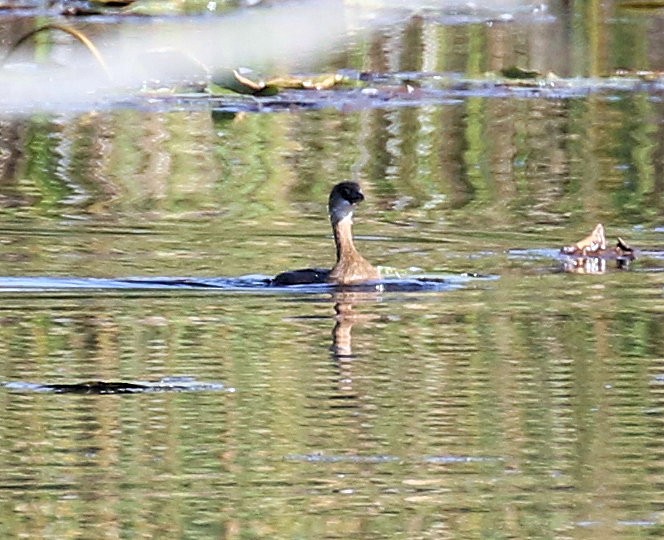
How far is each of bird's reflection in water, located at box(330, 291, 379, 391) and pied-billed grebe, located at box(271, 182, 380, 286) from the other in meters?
0.17

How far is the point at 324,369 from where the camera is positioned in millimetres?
6953

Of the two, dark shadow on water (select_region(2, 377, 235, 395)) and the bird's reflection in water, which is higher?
dark shadow on water (select_region(2, 377, 235, 395))

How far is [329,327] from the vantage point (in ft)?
25.8

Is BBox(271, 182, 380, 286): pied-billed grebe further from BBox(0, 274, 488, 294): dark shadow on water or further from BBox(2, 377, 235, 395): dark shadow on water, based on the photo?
BBox(2, 377, 235, 395): dark shadow on water

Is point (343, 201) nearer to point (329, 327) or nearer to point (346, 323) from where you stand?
point (346, 323)

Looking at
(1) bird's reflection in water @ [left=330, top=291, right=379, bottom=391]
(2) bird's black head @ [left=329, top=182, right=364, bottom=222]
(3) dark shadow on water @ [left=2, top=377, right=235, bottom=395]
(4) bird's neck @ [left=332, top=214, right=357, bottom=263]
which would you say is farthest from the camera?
(2) bird's black head @ [left=329, top=182, right=364, bottom=222]

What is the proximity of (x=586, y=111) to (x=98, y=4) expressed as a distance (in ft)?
16.4

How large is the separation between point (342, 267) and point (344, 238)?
0.41m

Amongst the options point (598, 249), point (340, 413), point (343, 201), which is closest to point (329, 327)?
point (340, 413)

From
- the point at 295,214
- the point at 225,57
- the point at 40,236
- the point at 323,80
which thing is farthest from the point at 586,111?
the point at 40,236

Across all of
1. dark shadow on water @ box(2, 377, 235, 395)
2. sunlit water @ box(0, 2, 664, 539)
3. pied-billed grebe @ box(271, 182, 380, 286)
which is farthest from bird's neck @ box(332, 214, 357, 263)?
dark shadow on water @ box(2, 377, 235, 395)

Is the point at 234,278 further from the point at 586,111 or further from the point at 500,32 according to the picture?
the point at 500,32

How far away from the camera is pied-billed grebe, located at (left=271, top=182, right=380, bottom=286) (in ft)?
29.8

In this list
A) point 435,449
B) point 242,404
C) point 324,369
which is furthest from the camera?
A: point 324,369
